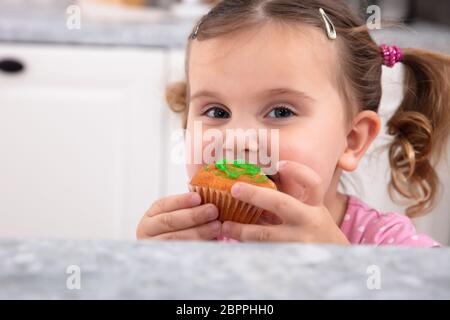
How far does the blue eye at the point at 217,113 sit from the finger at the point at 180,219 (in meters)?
0.15

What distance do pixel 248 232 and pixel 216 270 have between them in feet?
1.07

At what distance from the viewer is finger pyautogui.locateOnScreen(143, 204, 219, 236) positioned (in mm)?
648

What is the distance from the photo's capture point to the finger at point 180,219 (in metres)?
0.65

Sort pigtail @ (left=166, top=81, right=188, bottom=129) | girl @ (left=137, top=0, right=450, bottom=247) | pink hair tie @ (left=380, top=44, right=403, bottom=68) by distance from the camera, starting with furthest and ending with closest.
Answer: pigtail @ (left=166, top=81, right=188, bottom=129) < pink hair tie @ (left=380, top=44, right=403, bottom=68) < girl @ (left=137, top=0, right=450, bottom=247)

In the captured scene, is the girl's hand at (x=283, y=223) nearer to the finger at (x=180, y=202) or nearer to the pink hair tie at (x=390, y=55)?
the finger at (x=180, y=202)

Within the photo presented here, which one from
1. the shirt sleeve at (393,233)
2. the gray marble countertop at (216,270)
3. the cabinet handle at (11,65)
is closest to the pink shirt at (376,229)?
the shirt sleeve at (393,233)

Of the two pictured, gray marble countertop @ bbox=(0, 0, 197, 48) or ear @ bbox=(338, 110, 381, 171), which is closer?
ear @ bbox=(338, 110, 381, 171)

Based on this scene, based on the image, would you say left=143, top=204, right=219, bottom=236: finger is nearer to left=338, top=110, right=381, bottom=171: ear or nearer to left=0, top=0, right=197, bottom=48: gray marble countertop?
left=338, top=110, right=381, bottom=171: ear

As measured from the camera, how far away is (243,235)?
2.01 ft

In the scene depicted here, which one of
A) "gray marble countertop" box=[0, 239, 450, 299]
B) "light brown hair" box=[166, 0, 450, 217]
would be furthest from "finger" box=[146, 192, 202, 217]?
"gray marble countertop" box=[0, 239, 450, 299]

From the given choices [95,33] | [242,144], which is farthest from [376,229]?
[95,33]

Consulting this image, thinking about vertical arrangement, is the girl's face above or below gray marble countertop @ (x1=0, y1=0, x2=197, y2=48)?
below

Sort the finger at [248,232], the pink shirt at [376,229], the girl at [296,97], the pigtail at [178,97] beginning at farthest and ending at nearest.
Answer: the pigtail at [178,97], the pink shirt at [376,229], the girl at [296,97], the finger at [248,232]

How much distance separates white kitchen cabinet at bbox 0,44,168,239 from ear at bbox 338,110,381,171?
1.87 feet
